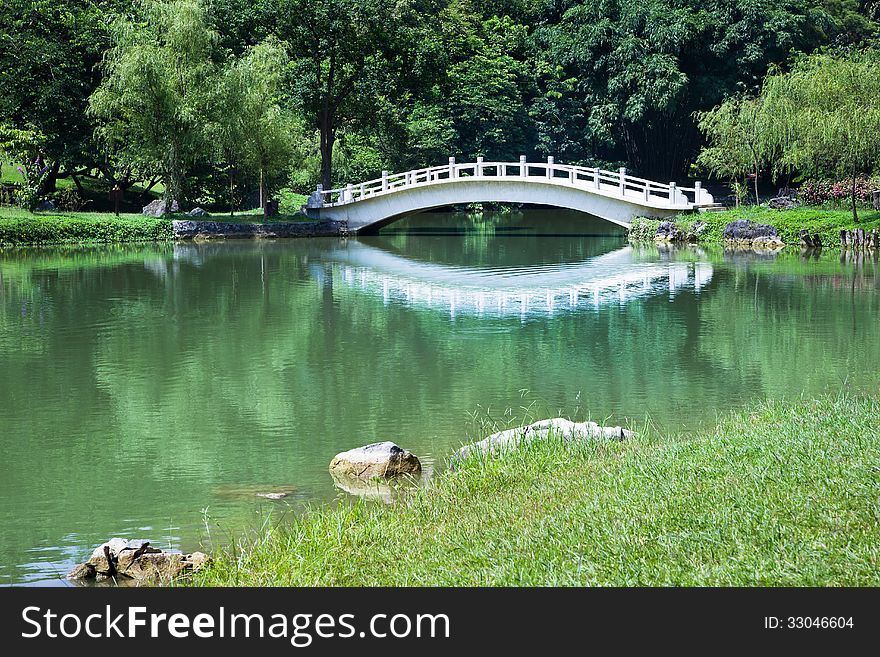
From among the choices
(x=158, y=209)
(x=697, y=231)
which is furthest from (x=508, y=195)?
(x=158, y=209)

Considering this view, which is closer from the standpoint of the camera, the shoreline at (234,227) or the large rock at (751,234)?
the shoreline at (234,227)

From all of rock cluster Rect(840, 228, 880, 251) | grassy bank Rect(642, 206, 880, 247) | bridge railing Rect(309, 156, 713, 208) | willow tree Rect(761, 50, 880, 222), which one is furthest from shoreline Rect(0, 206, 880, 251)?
willow tree Rect(761, 50, 880, 222)

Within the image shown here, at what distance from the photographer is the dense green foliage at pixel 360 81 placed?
99.6 ft

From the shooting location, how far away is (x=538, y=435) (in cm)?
708

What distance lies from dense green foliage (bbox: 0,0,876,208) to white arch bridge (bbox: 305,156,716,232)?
4.96 feet

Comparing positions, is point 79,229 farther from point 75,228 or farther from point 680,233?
point 680,233

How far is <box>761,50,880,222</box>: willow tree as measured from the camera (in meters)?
24.0

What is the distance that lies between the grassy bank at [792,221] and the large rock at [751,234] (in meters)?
0.19

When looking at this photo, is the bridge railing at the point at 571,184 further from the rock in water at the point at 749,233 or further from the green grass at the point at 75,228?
the green grass at the point at 75,228

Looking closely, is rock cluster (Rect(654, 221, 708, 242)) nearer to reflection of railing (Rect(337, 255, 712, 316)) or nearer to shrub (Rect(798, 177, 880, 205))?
shrub (Rect(798, 177, 880, 205))

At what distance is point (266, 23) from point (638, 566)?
32405mm

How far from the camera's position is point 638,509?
203 inches

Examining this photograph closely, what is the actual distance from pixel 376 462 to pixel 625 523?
2.46 metres

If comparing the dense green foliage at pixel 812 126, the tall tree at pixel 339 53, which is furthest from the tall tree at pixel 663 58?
the tall tree at pixel 339 53
